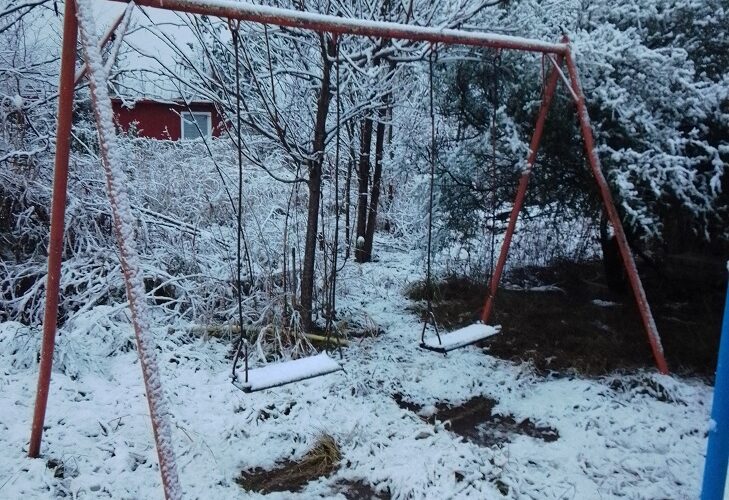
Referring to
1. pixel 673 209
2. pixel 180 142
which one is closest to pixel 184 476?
pixel 673 209

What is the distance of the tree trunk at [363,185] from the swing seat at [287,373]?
355 cm

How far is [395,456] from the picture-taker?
286 centimetres

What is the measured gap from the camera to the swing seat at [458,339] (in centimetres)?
305

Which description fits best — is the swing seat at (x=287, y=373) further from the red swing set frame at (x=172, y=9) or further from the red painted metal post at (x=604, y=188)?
the red painted metal post at (x=604, y=188)

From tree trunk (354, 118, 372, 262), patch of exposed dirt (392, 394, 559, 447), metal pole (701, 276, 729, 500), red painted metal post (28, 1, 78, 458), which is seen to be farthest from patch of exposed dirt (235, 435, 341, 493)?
tree trunk (354, 118, 372, 262)

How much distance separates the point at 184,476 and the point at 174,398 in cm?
75

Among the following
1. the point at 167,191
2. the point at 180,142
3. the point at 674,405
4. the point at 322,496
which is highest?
the point at 180,142

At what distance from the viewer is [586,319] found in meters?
4.73

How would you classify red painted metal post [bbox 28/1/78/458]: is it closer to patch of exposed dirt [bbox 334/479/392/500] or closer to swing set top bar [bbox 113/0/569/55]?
swing set top bar [bbox 113/0/569/55]

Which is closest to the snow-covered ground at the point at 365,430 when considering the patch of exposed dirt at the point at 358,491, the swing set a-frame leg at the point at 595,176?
the patch of exposed dirt at the point at 358,491

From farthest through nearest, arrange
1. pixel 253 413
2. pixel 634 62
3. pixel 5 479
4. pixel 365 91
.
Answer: pixel 365 91, pixel 634 62, pixel 253 413, pixel 5 479

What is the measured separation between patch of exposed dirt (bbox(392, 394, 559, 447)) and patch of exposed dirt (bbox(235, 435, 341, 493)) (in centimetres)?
68

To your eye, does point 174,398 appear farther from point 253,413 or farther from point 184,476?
point 184,476

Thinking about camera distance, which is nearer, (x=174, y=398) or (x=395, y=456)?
(x=395, y=456)
